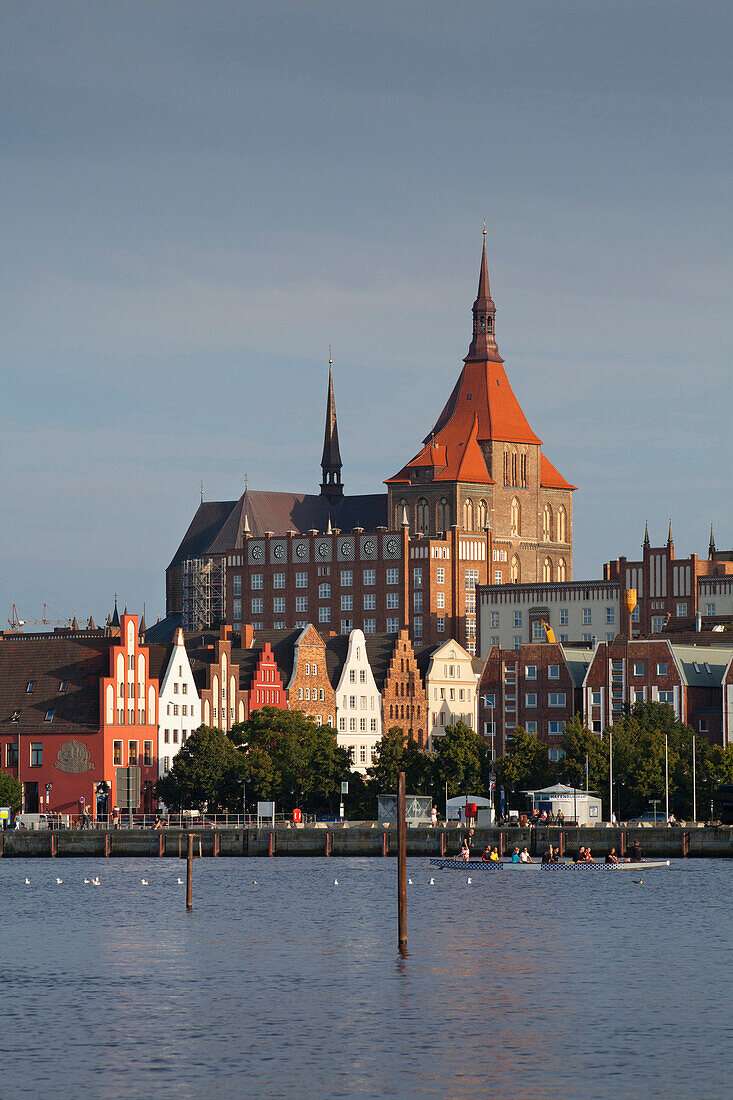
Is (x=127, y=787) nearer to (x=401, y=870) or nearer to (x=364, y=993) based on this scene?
(x=401, y=870)

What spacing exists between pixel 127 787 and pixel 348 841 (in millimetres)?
31135

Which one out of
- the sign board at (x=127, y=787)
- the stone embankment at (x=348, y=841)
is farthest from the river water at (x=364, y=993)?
the sign board at (x=127, y=787)

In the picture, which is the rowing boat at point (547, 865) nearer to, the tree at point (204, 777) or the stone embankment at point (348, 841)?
the stone embankment at point (348, 841)

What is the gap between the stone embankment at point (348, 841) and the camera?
168 m

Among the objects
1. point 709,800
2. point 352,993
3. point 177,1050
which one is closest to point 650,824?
point 709,800

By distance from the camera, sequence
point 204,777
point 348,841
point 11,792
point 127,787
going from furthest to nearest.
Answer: point 127,787, point 204,777, point 11,792, point 348,841

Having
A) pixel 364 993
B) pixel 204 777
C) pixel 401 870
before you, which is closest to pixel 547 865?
pixel 204 777

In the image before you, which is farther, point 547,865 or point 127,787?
point 127,787

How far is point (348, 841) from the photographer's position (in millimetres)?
172125

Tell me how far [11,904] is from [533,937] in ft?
118

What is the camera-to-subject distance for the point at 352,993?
278 feet

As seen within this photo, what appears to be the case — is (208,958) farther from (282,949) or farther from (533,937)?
(533,937)

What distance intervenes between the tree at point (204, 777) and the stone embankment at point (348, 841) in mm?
18321

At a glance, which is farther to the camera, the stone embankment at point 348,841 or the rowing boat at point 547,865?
the stone embankment at point 348,841
